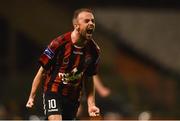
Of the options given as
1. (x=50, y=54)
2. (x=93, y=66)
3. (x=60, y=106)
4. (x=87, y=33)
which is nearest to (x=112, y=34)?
(x=93, y=66)

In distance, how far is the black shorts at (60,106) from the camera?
351 inches

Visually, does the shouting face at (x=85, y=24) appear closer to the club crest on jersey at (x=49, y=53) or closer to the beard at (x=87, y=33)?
the beard at (x=87, y=33)

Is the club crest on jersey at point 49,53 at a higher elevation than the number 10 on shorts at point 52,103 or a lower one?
higher

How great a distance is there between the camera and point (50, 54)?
883cm

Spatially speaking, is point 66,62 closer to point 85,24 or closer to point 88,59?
point 88,59

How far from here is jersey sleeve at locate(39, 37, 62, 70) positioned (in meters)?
8.78

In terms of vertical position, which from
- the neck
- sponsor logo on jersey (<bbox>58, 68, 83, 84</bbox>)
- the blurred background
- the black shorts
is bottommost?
the blurred background

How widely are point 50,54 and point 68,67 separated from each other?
0.84 ft

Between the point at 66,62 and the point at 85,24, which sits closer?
the point at 85,24

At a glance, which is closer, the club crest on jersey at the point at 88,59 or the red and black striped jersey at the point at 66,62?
the red and black striped jersey at the point at 66,62

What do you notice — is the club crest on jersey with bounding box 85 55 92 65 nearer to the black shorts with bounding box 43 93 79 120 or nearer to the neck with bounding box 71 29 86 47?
the neck with bounding box 71 29 86 47

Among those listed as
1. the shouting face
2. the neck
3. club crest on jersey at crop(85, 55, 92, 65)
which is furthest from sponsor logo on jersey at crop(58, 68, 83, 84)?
the shouting face

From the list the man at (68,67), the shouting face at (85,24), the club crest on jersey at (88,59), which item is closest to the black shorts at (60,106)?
the man at (68,67)

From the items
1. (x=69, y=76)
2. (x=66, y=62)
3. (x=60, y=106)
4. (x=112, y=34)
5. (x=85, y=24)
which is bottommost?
(x=112, y=34)
